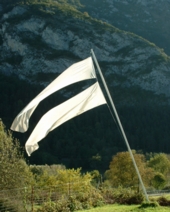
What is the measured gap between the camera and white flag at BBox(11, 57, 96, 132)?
29.8 feet

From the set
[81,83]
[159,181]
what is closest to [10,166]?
[159,181]

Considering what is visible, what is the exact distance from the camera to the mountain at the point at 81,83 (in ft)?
405

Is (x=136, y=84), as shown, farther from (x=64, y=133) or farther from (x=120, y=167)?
(x=120, y=167)

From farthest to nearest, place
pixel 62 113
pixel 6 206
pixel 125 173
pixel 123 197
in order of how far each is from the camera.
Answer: pixel 125 173 < pixel 123 197 < pixel 6 206 < pixel 62 113

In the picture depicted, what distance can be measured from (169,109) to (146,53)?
2366cm

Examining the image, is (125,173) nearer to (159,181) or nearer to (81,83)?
(159,181)

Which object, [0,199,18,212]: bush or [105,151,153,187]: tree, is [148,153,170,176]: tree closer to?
[105,151,153,187]: tree

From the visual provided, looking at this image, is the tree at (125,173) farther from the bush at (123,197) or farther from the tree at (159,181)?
the bush at (123,197)

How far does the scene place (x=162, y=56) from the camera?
13825cm

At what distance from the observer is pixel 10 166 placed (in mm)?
22828

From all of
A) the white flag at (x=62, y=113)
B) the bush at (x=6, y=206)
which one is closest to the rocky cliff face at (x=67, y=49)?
the bush at (x=6, y=206)

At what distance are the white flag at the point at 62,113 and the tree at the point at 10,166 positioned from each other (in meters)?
13.0

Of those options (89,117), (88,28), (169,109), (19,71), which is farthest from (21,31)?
(169,109)

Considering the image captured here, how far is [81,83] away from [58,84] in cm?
13405
